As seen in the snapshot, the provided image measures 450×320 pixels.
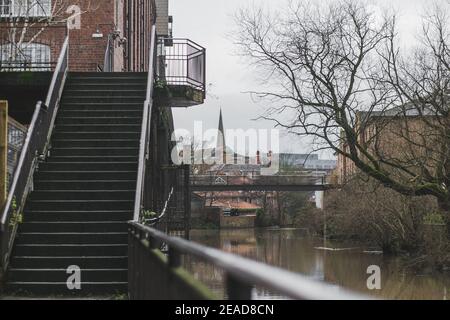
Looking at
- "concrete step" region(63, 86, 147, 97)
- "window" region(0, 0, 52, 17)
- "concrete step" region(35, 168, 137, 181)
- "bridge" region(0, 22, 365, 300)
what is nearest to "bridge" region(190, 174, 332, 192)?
"window" region(0, 0, 52, 17)

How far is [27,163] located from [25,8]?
515 inches

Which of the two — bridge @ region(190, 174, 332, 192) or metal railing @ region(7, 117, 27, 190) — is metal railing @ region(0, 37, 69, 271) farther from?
bridge @ region(190, 174, 332, 192)

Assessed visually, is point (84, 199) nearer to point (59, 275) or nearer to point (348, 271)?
point (59, 275)

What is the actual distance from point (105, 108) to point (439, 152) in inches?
688

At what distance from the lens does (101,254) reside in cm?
1112

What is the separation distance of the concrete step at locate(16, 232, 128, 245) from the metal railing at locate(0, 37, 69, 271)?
240 millimetres

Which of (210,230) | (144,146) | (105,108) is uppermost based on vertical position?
(105,108)

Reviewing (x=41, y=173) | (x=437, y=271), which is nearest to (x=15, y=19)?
(x=41, y=173)

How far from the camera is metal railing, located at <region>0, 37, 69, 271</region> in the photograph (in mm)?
10508

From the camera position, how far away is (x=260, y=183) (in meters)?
71.9

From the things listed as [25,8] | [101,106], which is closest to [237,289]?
[101,106]

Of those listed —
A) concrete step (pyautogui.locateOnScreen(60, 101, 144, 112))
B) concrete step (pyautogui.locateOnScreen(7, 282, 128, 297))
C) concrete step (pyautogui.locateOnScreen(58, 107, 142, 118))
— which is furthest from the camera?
concrete step (pyautogui.locateOnScreen(60, 101, 144, 112))

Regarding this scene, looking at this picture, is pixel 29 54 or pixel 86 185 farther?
pixel 29 54
